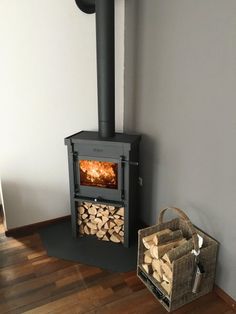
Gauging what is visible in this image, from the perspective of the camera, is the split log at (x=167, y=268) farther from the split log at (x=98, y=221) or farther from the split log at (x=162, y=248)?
the split log at (x=98, y=221)

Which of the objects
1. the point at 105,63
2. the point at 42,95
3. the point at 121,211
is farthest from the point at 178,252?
the point at 42,95

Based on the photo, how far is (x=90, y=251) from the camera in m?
2.21

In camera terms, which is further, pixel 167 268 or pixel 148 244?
pixel 148 244

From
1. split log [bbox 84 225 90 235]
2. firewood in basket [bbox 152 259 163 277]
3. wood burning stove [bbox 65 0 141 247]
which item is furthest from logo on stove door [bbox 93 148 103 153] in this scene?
firewood in basket [bbox 152 259 163 277]

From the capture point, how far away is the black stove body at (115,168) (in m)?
2.06

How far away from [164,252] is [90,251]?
0.71 meters

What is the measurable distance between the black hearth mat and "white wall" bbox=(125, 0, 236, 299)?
1.47 feet

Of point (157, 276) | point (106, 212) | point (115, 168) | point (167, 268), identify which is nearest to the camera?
point (167, 268)

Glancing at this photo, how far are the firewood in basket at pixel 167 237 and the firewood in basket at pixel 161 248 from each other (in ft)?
0.10

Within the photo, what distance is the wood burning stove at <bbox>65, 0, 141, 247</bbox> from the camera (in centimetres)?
202

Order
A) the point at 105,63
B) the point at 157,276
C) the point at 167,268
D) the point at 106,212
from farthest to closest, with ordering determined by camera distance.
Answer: the point at 106,212
the point at 105,63
the point at 157,276
the point at 167,268

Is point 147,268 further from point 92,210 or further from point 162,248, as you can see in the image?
point 92,210

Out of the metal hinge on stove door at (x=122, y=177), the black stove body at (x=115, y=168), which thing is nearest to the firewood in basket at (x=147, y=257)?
the black stove body at (x=115, y=168)

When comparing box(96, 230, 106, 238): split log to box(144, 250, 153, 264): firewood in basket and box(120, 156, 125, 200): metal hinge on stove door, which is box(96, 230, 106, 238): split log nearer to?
box(120, 156, 125, 200): metal hinge on stove door
